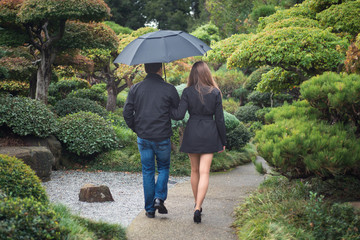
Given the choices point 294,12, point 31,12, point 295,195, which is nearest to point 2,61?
point 31,12

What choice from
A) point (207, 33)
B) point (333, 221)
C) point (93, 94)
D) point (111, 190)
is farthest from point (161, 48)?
point (207, 33)

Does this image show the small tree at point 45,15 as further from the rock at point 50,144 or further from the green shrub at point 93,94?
the green shrub at point 93,94

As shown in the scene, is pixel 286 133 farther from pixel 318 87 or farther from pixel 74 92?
pixel 74 92

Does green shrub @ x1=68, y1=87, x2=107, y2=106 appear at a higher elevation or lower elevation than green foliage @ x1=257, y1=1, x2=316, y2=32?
lower

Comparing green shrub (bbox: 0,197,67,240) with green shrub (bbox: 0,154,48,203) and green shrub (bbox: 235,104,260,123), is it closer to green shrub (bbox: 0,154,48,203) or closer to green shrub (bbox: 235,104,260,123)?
green shrub (bbox: 0,154,48,203)

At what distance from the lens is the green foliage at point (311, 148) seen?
3.26 m

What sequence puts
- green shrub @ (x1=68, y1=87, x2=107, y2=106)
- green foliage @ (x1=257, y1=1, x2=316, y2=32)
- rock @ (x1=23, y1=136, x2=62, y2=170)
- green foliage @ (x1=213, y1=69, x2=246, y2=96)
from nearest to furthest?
1. rock @ (x1=23, y1=136, x2=62, y2=170)
2. green foliage @ (x1=257, y1=1, x2=316, y2=32)
3. green shrub @ (x1=68, y1=87, x2=107, y2=106)
4. green foliage @ (x1=213, y1=69, x2=246, y2=96)

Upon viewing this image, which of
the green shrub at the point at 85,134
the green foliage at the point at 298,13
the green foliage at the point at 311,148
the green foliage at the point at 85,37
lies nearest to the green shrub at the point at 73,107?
the green foliage at the point at 85,37

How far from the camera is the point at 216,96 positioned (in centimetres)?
391

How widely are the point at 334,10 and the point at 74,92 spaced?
9975 mm

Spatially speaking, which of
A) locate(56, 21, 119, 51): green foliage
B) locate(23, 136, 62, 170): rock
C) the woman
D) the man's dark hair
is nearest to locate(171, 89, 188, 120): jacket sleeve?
the woman

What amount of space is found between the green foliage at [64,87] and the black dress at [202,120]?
10.4 metres

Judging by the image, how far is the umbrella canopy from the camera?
3805mm

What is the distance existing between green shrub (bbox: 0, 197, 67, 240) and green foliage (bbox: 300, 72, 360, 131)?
9.23 feet
